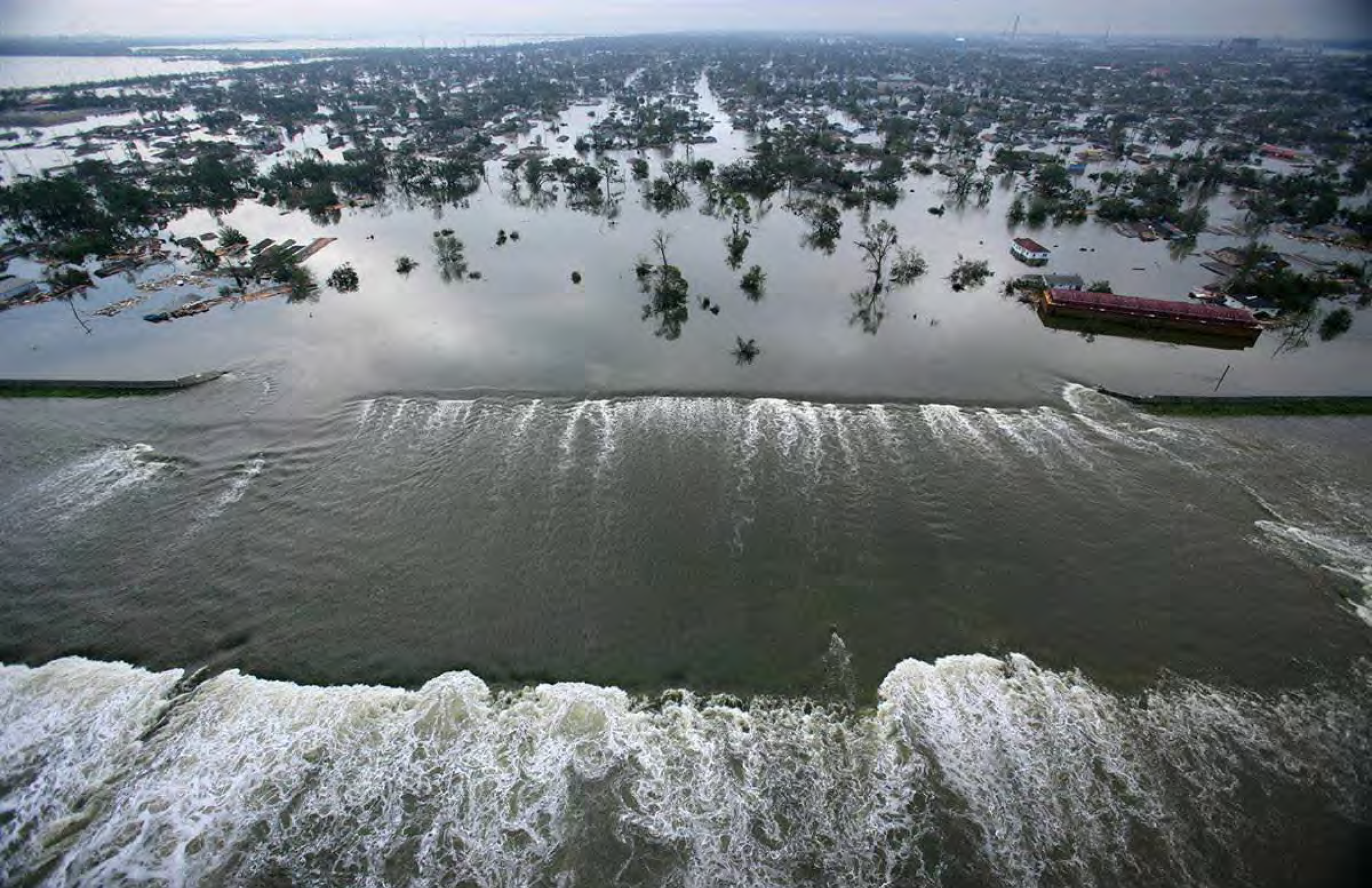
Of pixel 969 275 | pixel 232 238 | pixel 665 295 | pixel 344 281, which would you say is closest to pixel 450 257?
pixel 344 281

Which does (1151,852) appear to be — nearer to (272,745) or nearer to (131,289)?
(272,745)

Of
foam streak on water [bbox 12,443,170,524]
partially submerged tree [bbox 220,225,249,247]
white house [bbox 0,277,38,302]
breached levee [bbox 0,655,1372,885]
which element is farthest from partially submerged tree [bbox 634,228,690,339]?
white house [bbox 0,277,38,302]

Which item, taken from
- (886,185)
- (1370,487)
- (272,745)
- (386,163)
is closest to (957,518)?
(1370,487)

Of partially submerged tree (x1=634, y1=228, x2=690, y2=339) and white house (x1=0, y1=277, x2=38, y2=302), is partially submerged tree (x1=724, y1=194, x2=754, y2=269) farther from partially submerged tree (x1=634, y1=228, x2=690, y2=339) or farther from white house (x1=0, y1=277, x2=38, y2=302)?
white house (x1=0, y1=277, x2=38, y2=302)

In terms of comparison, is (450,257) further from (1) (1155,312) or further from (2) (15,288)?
(1) (1155,312)

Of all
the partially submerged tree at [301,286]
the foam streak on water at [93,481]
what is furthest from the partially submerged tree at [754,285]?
the foam streak on water at [93,481]

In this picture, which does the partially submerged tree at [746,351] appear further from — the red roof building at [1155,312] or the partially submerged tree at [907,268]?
the red roof building at [1155,312]
